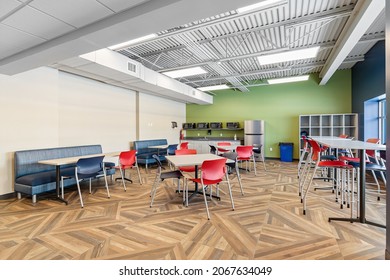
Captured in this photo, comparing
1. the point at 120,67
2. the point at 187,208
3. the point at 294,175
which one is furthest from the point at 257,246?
the point at 120,67

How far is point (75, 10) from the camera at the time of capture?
2424mm

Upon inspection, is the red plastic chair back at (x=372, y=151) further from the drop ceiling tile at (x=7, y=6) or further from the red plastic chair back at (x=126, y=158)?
the drop ceiling tile at (x=7, y=6)

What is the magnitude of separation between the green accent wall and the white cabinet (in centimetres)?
28

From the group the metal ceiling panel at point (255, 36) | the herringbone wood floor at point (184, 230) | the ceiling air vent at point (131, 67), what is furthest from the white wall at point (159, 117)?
the herringbone wood floor at point (184, 230)

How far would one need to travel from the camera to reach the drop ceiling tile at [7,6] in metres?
2.22

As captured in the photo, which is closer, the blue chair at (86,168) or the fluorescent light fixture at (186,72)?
the blue chair at (86,168)

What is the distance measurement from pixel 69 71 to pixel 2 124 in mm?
1967

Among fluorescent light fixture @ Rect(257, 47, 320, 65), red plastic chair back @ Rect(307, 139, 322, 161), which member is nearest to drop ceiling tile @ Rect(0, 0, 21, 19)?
red plastic chair back @ Rect(307, 139, 322, 161)

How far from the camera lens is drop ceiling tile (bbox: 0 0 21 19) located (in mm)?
2221

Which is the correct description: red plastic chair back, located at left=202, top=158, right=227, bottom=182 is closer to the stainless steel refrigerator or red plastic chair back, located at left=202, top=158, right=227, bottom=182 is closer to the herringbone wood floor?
the herringbone wood floor

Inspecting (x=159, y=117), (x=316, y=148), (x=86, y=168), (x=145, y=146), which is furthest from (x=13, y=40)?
(x=159, y=117)


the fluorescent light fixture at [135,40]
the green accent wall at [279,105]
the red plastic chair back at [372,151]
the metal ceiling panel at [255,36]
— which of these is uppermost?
the metal ceiling panel at [255,36]

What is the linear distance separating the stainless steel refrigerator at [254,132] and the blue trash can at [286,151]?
796 mm

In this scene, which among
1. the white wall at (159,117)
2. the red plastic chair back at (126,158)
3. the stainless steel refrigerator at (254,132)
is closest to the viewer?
the red plastic chair back at (126,158)
